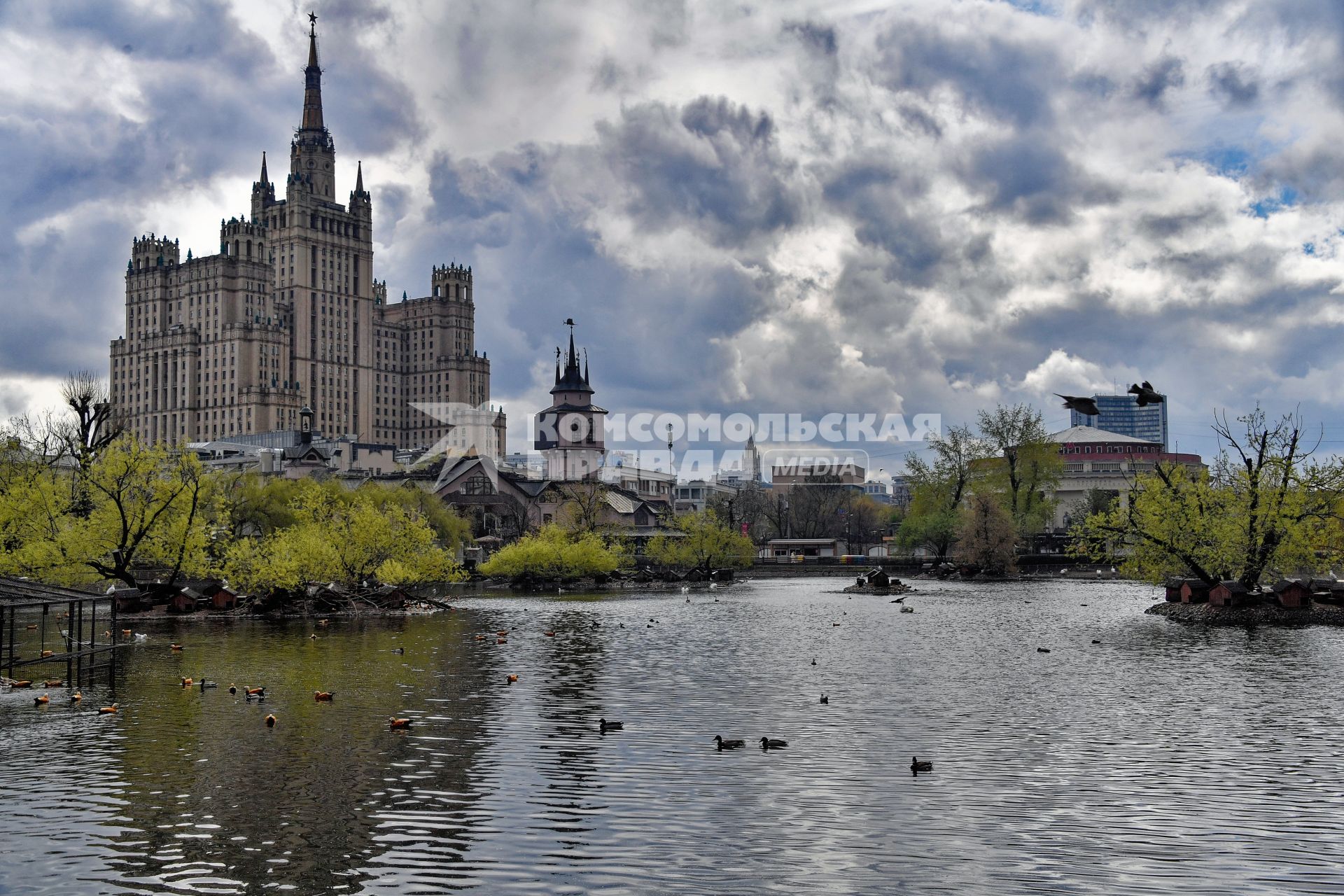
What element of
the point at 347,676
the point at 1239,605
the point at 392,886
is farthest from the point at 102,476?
the point at 1239,605

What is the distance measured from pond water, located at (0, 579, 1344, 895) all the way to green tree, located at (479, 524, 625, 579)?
186 feet

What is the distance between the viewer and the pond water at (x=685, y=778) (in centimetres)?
1576

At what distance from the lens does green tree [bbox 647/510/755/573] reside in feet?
381

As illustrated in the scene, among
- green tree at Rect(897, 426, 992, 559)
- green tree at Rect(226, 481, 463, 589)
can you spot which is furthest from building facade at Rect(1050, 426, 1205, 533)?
green tree at Rect(226, 481, 463, 589)

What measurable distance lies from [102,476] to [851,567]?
9076 cm

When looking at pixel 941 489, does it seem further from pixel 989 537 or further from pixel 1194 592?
pixel 1194 592

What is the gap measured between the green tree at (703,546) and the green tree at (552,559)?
46.1ft

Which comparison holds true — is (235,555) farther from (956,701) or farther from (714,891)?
(714,891)

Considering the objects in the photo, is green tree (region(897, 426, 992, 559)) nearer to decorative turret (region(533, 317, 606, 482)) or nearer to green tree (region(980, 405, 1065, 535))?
green tree (region(980, 405, 1065, 535))

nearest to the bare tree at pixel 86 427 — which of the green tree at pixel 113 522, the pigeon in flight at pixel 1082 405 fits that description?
the green tree at pixel 113 522

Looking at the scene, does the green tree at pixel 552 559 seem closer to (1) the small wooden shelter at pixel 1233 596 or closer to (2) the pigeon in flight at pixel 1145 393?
(1) the small wooden shelter at pixel 1233 596

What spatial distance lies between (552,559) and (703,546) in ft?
71.2

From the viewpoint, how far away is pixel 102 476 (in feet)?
193

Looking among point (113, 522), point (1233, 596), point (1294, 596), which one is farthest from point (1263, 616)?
point (113, 522)
